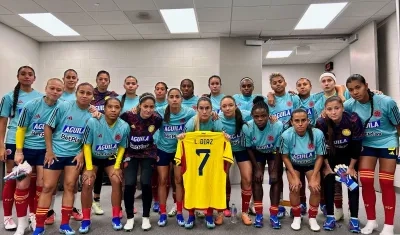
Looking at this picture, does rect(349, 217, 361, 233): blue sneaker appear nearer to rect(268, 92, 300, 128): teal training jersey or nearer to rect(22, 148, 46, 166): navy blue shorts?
rect(268, 92, 300, 128): teal training jersey

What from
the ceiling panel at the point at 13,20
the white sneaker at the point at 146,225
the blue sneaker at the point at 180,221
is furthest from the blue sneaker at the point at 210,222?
the ceiling panel at the point at 13,20

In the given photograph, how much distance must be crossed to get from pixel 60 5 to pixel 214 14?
97.2 inches

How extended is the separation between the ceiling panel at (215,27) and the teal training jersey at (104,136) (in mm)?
3361

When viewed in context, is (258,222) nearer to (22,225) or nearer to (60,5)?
(22,225)

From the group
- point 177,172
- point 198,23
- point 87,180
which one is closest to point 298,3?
point 198,23

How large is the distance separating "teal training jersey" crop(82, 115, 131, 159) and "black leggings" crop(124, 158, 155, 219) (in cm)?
23

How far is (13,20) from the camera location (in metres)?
5.40

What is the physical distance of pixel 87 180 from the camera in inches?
109

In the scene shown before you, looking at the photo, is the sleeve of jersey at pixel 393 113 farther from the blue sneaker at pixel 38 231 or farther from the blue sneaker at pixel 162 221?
the blue sneaker at pixel 38 231

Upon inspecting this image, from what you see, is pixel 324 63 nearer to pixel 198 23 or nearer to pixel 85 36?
pixel 198 23

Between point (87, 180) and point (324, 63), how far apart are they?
26.6ft

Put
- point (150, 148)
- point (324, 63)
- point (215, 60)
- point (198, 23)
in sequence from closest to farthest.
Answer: point (150, 148) → point (198, 23) → point (215, 60) → point (324, 63)

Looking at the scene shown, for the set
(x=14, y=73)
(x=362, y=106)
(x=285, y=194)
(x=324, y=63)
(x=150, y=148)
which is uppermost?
(x=324, y=63)

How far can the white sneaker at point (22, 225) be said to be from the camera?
2.78 meters
